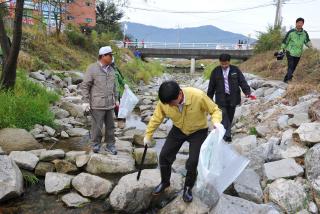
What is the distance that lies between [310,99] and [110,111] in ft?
13.6

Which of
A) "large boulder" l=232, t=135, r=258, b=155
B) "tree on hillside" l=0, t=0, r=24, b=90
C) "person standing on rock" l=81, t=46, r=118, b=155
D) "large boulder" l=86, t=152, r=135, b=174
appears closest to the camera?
"large boulder" l=86, t=152, r=135, b=174

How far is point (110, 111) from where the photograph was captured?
6.73m

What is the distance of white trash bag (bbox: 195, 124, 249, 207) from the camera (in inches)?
173

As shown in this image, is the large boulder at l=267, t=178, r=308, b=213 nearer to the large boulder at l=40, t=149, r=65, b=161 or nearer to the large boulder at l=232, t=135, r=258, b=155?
the large boulder at l=232, t=135, r=258, b=155

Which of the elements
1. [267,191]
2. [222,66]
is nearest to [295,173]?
[267,191]

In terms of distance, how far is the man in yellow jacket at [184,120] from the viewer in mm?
4180

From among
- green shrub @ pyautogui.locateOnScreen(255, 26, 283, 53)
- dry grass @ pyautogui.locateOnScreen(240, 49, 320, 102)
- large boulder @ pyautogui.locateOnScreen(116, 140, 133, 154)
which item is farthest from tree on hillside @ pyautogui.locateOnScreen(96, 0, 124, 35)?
large boulder @ pyautogui.locateOnScreen(116, 140, 133, 154)

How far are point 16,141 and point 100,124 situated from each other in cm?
153

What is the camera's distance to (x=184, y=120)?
4617mm

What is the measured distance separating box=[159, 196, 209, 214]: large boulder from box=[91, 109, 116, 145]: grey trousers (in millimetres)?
2141

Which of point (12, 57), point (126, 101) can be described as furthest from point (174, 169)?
point (12, 57)

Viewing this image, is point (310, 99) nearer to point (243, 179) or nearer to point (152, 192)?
point (243, 179)

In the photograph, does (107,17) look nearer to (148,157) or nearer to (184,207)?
(148,157)

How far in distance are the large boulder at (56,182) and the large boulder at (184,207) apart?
150cm
